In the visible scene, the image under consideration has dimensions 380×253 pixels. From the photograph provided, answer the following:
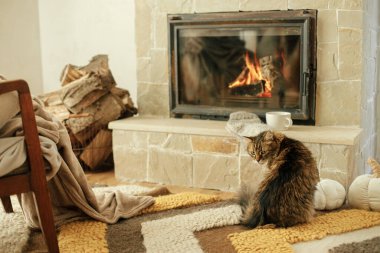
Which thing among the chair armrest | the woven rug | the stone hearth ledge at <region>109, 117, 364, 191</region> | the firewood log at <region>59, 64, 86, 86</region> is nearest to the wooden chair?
the chair armrest

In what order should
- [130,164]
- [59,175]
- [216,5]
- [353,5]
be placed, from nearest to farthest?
[59,175] → [353,5] → [216,5] → [130,164]

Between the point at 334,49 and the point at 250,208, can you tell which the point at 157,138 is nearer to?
the point at 250,208

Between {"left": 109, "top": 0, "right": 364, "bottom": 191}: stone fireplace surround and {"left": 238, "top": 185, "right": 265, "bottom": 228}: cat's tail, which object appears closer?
{"left": 238, "top": 185, "right": 265, "bottom": 228}: cat's tail

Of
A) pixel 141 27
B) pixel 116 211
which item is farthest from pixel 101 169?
A: pixel 116 211

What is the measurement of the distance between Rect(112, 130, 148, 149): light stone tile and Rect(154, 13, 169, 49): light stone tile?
0.61 m

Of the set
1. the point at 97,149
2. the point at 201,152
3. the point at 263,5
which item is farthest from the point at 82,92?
the point at 263,5

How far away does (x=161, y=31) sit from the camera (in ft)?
11.2

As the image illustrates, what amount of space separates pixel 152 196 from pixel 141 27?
1223mm

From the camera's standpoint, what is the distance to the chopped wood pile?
11.2ft

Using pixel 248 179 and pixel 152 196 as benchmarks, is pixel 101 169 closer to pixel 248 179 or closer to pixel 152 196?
pixel 152 196

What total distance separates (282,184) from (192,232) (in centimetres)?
44

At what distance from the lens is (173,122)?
328cm

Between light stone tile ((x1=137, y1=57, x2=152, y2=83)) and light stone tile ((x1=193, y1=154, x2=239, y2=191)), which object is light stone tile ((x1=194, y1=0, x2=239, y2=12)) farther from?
light stone tile ((x1=193, y1=154, x2=239, y2=191))

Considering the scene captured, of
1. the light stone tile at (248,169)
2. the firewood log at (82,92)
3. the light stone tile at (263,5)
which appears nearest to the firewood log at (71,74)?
the firewood log at (82,92)
